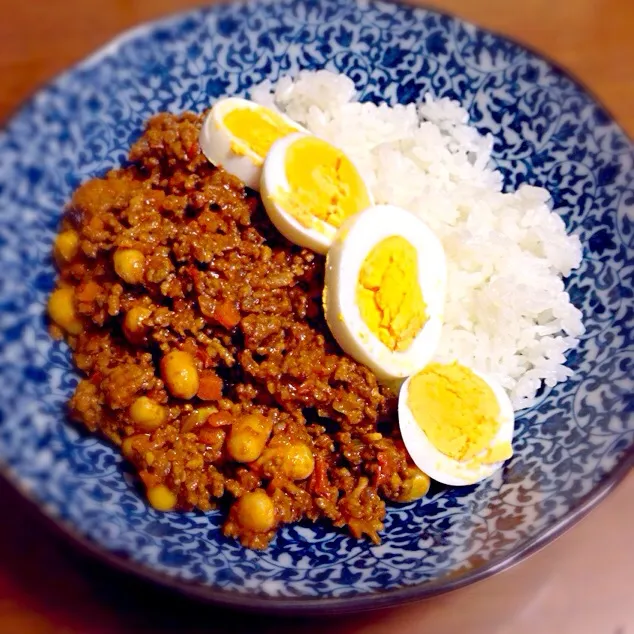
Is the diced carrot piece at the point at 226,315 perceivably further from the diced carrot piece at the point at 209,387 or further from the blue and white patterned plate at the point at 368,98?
the blue and white patterned plate at the point at 368,98

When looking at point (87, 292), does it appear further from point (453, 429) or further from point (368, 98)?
point (368, 98)

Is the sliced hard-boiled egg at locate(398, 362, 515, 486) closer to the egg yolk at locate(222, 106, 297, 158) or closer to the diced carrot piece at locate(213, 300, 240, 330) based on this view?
the diced carrot piece at locate(213, 300, 240, 330)

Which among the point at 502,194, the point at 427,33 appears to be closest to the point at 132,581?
the point at 502,194

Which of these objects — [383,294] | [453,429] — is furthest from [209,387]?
[453,429]

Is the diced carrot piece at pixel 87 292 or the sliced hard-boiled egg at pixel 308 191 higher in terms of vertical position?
the sliced hard-boiled egg at pixel 308 191

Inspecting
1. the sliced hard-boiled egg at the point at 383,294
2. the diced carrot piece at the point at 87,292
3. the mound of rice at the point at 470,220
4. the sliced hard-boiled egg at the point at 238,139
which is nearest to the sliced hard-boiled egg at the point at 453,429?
the sliced hard-boiled egg at the point at 383,294

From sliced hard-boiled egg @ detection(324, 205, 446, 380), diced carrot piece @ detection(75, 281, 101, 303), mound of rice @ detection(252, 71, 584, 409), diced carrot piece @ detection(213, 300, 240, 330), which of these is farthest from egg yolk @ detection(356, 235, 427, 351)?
diced carrot piece @ detection(75, 281, 101, 303)
